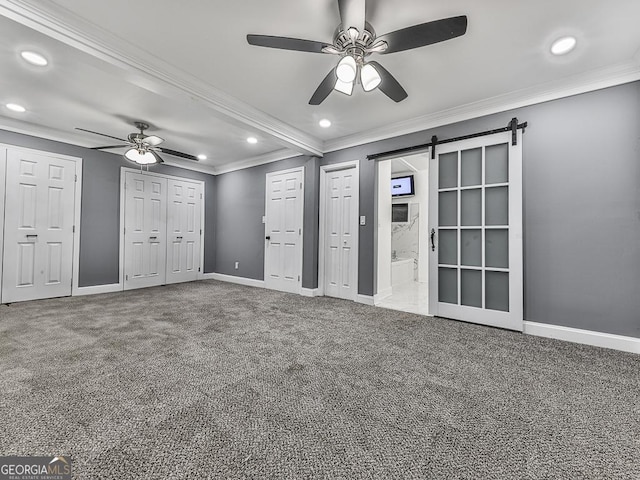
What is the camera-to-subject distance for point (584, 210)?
265 cm

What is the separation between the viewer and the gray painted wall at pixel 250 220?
469cm

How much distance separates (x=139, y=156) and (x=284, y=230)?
8.06ft

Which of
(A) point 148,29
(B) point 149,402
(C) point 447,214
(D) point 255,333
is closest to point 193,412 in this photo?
(B) point 149,402

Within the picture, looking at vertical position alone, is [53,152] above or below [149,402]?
above

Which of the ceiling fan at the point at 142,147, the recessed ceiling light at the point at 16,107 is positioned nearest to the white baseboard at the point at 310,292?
the ceiling fan at the point at 142,147

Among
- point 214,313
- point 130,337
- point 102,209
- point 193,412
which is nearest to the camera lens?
point 193,412

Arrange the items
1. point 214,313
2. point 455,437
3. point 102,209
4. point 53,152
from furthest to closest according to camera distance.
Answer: point 102,209 < point 53,152 < point 214,313 < point 455,437

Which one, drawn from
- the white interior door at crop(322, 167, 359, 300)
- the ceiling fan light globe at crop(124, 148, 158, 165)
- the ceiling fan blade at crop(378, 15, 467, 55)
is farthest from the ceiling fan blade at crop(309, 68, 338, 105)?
the ceiling fan light globe at crop(124, 148, 158, 165)

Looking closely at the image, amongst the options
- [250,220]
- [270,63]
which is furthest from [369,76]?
[250,220]

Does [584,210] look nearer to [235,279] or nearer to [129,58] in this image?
[129,58]

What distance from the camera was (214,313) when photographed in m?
3.51

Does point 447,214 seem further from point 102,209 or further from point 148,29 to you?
point 102,209

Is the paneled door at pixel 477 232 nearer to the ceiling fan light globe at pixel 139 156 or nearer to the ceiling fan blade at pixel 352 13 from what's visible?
the ceiling fan blade at pixel 352 13

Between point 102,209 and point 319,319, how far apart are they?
419cm
